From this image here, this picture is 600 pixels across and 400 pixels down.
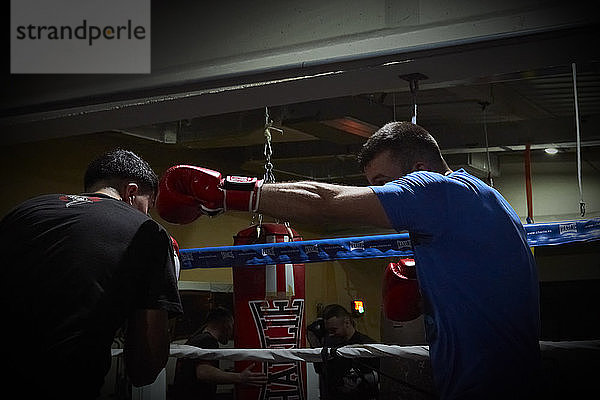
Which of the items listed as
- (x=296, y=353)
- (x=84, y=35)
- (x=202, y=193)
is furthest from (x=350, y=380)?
(x=202, y=193)

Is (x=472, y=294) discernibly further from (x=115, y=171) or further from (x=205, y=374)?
(x=205, y=374)

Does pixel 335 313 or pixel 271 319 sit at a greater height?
pixel 271 319

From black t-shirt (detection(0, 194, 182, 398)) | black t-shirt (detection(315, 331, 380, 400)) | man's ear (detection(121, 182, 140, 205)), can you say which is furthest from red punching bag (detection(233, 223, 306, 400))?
black t-shirt (detection(0, 194, 182, 398))

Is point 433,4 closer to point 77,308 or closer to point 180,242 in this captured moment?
point 77,308

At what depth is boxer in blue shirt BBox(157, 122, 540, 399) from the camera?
1524 mm

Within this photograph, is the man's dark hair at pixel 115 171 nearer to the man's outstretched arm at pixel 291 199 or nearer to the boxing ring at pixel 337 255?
the man's outstretched arm at pixel 291 199

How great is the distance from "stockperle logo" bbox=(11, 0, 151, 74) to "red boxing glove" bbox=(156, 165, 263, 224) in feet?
4.34

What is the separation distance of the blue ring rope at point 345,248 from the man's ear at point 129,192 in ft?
4.46

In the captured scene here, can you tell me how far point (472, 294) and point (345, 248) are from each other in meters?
1.47

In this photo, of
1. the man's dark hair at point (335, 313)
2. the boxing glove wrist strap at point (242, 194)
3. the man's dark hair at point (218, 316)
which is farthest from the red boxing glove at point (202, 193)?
the man's dark hair at point (335, 313)

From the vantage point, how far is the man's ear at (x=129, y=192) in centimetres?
179

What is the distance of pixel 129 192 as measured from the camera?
5.89ft

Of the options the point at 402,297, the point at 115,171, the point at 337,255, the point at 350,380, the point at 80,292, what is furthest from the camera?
the point at 350,380

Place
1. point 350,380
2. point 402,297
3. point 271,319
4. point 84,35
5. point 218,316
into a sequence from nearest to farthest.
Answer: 1. point 402,297
2. point 84,35
3. point 271,319
4. point 350,380
5. point 218,316
